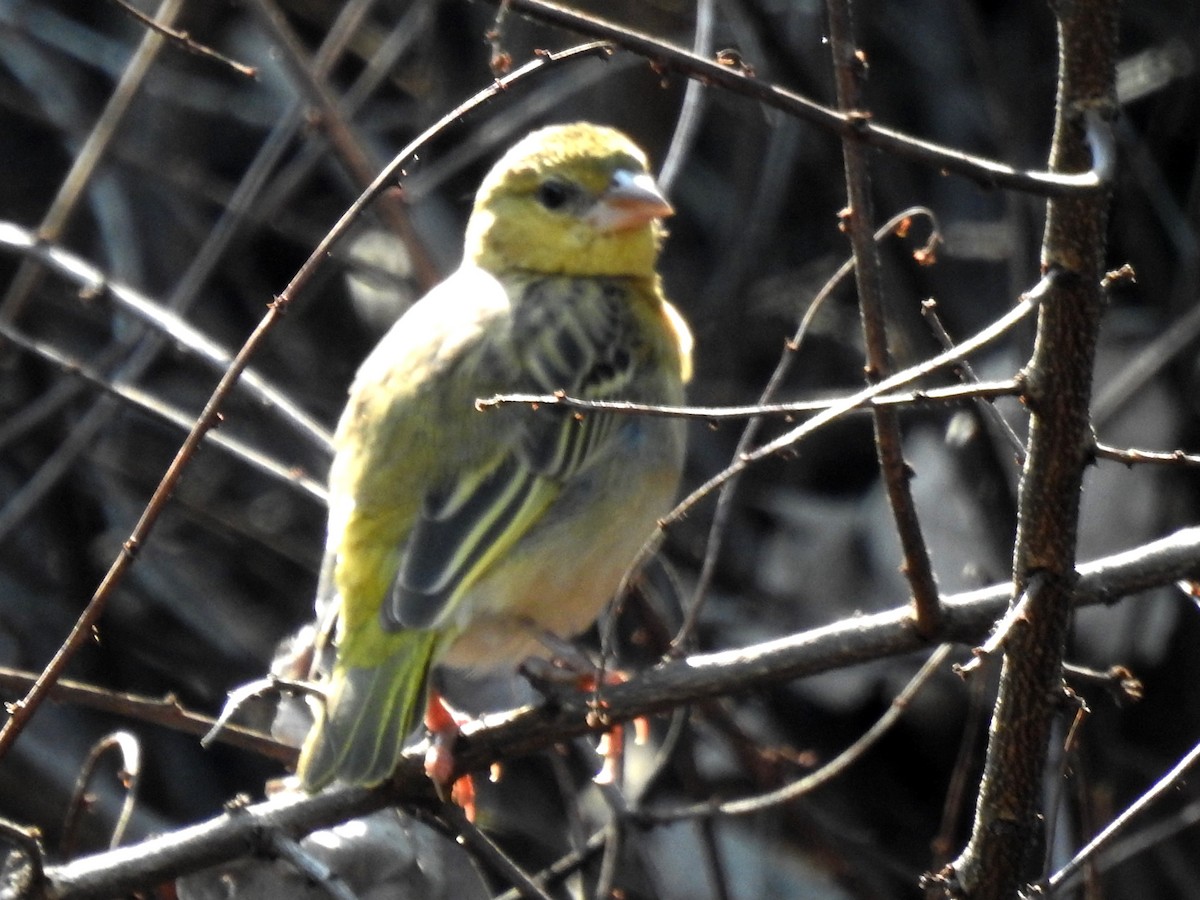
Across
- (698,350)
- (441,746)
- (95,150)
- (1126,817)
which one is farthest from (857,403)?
(698,350)

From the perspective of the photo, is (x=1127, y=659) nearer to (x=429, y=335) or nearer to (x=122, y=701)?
(x=429, y=335)

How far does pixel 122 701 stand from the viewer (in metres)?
3.11

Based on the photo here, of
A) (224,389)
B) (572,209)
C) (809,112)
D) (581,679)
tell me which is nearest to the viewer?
(809,112)

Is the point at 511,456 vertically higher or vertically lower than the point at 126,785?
higher

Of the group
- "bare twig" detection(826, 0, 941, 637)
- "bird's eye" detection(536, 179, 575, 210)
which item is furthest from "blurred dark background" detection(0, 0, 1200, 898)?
"bare twig" detection(826, 0, 941, 637)

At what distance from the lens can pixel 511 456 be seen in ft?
13.4

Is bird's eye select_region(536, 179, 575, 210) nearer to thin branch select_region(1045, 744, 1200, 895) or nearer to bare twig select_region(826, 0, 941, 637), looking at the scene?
bare twig select_region(826, 0, 941, 637)

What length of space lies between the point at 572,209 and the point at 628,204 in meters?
0.21

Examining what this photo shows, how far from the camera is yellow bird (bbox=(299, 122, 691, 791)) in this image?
378 cm

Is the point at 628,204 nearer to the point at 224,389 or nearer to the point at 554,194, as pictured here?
the point at 554,194

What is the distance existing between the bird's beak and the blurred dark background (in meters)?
1.00

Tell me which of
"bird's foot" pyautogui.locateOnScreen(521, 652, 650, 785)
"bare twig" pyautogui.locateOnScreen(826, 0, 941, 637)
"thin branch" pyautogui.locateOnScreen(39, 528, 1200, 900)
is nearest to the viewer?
"bare twig" pyautogui.locateOnScreen(826, 0, 941, 637)

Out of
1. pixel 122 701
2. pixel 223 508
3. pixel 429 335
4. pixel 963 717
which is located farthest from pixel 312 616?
pixel 122 701

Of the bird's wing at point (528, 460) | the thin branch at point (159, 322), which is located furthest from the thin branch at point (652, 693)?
the thin branch at point (159, 322)
